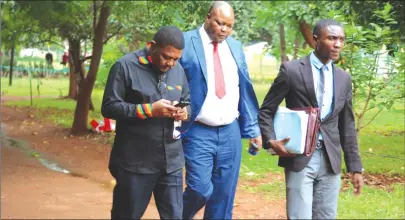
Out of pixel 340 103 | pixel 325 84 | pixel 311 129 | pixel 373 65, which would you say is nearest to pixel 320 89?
pixel 325 84

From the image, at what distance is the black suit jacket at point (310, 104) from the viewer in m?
3.79

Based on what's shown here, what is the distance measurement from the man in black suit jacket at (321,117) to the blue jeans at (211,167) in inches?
25.7

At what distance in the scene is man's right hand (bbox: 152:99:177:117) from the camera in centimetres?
371

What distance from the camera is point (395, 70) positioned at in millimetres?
7992

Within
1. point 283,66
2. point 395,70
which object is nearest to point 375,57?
point 395,70

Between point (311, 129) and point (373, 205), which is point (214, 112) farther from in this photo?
point (373, 205)

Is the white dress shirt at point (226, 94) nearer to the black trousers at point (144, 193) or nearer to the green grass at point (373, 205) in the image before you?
the black trousers at point (144, 193)

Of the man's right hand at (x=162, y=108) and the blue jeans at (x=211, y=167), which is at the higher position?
the man's right hand at (x=162, y=108)

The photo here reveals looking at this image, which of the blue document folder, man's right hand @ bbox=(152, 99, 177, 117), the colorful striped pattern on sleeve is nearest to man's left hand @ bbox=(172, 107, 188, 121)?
man's right hand @ bbox=(152, 99, 177, 117)

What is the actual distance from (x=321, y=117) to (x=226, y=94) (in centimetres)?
91

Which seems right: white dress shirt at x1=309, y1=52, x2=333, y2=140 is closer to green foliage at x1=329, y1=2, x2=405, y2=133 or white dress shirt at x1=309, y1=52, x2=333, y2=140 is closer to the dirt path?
the dirt path

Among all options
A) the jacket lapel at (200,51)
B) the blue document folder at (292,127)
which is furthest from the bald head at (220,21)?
the blue document folder at (292,127)

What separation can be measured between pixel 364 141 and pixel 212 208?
8571 mm

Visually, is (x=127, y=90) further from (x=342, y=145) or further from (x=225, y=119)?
(x=342, y=145)
